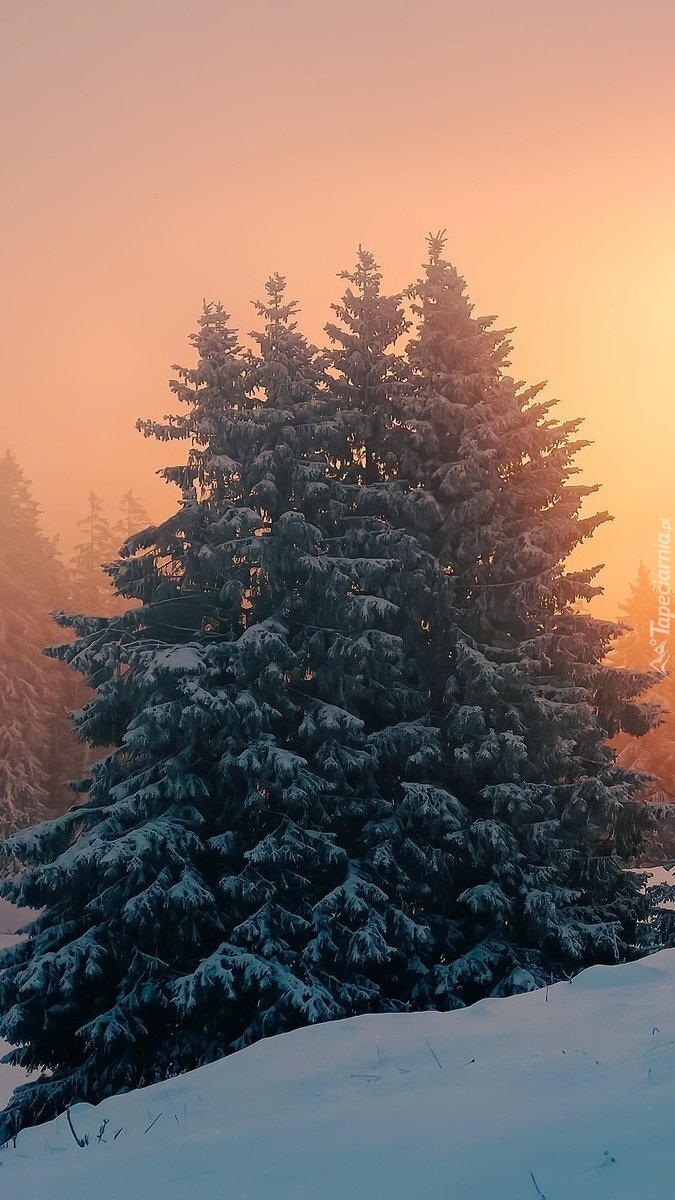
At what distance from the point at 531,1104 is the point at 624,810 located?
11327mm

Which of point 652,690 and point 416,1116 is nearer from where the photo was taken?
point 416,1116

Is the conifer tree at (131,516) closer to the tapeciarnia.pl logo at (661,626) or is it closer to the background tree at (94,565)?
the background tree at (94,565)

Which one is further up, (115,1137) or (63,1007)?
(115,1137)

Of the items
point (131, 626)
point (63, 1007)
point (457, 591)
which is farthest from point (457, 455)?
point (63, 1007)

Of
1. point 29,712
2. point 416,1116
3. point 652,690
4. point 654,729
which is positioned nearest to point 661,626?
point 652,690

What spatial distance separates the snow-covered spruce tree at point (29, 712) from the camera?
→ 37.2m

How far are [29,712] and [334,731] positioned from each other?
28.8 meters

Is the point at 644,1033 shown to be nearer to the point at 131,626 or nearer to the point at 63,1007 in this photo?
the point at 63,1007

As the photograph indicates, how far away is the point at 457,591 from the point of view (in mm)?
17531

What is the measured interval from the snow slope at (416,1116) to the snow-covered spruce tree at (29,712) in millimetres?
30250

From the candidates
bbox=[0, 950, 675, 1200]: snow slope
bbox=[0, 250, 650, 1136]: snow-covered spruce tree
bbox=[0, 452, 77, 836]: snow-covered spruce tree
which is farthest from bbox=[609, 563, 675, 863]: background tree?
bbox=[0, 452, 77, 836]: snow-covered spruce tree

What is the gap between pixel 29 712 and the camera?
39875 mm

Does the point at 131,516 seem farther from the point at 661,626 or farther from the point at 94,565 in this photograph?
the point at 661,626

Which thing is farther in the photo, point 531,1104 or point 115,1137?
point 115,1137
